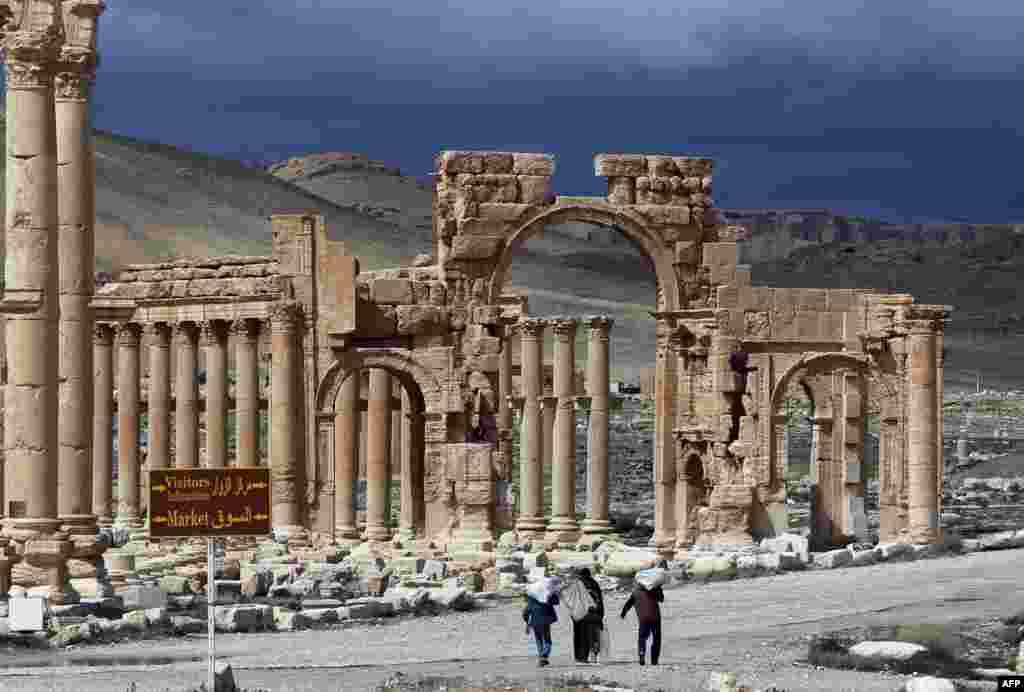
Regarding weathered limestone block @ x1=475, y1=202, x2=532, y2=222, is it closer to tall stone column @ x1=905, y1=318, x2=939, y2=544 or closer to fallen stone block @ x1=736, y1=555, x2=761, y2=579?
tall stone column @ x1=905, y1=318, x2=939, y2=544

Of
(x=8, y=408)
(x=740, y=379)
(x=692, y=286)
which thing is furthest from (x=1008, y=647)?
(x=692, y=286)

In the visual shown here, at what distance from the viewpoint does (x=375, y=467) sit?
55.4 metres

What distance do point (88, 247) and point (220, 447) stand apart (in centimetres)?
1820

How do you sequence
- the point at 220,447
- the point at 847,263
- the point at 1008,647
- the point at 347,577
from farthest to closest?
the point at 847,263, the point at 220,447, the point at 347,577, the point at 1008,647

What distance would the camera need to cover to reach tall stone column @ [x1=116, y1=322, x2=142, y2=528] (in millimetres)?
57688

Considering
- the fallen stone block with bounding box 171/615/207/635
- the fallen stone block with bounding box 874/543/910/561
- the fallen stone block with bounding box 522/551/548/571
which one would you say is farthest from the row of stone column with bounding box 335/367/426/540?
the fallen stone block with bounding box 171/615/207/635

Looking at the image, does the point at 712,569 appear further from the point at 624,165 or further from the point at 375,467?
the point at 375,467

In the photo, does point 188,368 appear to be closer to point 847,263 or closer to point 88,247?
point 88,247

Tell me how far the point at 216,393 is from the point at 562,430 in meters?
8.21

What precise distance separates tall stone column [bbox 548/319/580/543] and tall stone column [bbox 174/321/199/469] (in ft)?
26.7

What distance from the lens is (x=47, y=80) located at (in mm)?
33969

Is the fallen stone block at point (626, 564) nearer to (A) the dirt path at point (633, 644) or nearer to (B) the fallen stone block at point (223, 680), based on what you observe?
(A) the dirt path at point (633, 644)

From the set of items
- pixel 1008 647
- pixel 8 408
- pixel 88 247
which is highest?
pixel 88 247

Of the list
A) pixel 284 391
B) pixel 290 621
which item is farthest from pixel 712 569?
pixel 284 391
